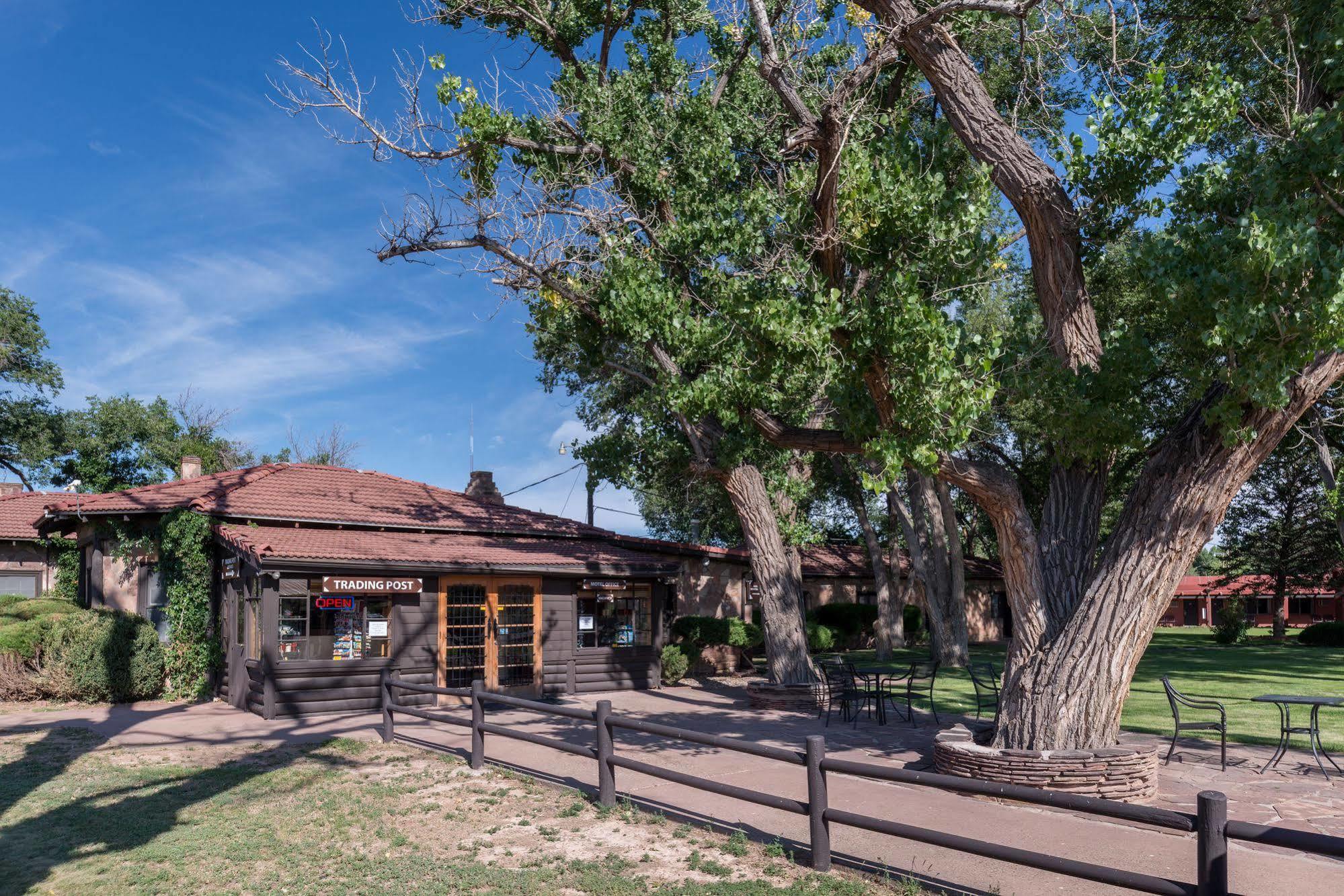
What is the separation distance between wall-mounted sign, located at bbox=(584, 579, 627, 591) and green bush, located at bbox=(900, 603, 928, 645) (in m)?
17.0

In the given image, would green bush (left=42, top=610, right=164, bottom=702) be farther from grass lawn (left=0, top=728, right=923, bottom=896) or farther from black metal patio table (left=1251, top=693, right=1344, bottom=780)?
black metal patio table (left=1251, top=693, right=1344, bottom=780)

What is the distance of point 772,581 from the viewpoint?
16.8 meters

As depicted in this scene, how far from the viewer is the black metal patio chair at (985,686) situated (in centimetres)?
1134

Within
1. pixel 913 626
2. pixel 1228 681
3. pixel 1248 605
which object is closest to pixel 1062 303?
pixel 1228 681

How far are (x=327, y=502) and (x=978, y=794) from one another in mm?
14966

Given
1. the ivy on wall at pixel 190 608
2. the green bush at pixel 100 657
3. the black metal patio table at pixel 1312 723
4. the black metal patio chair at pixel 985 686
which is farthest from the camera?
the ivy on wall at pixel 190 608

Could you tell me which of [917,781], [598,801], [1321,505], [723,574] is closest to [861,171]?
[917,781]

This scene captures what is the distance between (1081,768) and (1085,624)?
125 centimetres

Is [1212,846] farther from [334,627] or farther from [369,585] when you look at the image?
[334,627]

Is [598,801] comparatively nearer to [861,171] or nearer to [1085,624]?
[1085,624]

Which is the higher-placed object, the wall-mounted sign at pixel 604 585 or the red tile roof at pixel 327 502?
the red tile roof at pixel 327 502

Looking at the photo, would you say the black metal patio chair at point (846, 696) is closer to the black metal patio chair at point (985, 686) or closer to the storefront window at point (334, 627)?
the black metal patio chair at point (985, 686)

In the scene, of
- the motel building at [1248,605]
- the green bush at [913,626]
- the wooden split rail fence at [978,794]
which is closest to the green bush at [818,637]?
the green bush at [913,626]

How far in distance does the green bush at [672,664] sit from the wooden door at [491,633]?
10.2 feet
